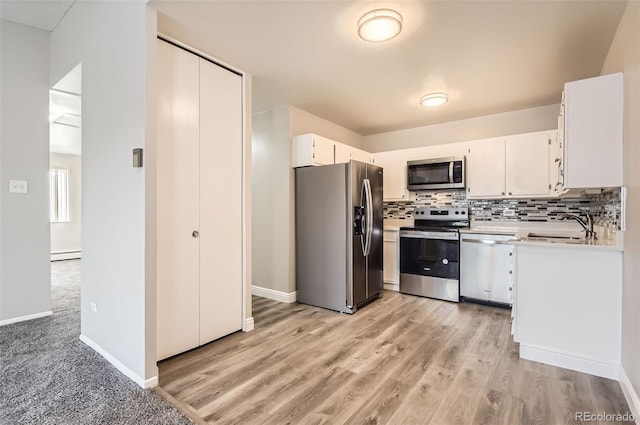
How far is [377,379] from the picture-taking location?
2.11m

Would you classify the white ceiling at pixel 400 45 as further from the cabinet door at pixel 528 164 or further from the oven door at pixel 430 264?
the oven door at pixel 430 264

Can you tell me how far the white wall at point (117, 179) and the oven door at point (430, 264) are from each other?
10.4 feet

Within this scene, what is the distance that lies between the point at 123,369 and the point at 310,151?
2.72m

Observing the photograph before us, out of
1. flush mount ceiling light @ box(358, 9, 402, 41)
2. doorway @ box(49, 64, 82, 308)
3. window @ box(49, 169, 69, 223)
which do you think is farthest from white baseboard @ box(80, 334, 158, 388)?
window @ box(49, 169, 69, 223)

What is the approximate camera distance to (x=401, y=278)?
4273mm

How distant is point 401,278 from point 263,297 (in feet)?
6.23

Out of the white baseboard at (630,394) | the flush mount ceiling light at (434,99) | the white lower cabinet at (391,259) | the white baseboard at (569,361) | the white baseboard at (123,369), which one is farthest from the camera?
the white lower cabinet at (391,259)

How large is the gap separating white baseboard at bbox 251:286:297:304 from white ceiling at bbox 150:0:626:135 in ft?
7.85

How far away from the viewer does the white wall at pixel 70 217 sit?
6953 millimetres

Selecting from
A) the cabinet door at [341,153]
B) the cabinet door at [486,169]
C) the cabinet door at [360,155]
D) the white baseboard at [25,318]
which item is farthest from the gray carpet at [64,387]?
the cabinet door at [486,169]

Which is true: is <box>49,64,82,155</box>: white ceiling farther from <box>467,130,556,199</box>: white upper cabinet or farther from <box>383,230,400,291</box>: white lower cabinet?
<box>467,130,556,199</box>: white upper cabinet

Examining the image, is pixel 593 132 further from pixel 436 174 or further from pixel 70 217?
pixel 70 217

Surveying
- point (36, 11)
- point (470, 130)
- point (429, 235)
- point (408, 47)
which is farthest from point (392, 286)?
point (36, 11)

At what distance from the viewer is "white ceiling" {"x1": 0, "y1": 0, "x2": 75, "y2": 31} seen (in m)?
2.65
